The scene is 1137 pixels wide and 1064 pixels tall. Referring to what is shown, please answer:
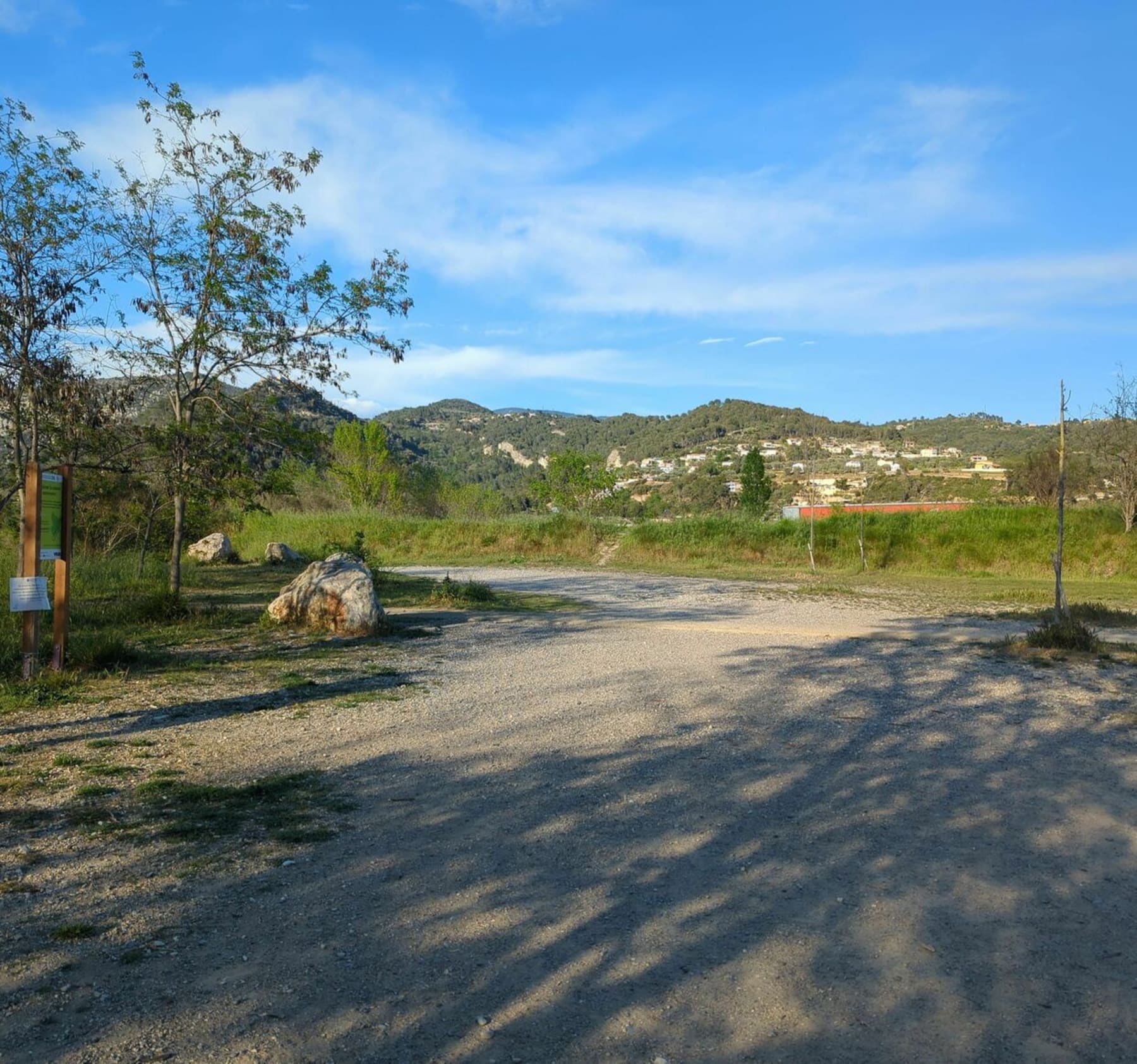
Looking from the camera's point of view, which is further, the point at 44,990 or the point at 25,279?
the point at 25,279

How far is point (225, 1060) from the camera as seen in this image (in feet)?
8.77

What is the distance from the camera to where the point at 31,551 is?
759cm

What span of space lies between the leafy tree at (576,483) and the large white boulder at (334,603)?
30.7 metres

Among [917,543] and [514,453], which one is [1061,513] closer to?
[917,543]

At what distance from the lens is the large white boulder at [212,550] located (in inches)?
999

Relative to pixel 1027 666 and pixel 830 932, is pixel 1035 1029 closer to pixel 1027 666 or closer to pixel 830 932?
pixel 830 932

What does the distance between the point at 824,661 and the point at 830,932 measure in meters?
6.45

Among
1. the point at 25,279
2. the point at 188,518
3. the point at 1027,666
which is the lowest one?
the point at 1027,666

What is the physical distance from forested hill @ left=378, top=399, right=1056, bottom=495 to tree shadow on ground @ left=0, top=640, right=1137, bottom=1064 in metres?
57.7

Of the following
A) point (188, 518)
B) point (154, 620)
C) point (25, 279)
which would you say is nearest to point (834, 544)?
point (188, 518)

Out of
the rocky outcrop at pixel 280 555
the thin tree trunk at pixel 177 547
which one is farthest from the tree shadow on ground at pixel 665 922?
the rocky outcrop at pixel 280 555

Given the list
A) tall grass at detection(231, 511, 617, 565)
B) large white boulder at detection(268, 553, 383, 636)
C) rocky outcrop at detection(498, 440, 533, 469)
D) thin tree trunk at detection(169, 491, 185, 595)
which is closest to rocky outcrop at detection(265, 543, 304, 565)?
tall grass at detection(231, 511, 617, 565)

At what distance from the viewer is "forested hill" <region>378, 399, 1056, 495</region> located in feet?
248

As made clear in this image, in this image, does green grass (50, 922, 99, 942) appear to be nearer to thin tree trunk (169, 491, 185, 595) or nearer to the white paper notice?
the white paper notice
